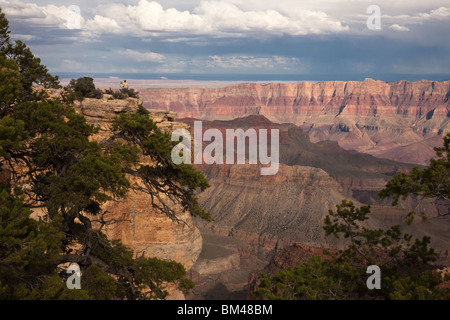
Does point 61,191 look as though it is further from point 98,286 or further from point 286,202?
point 286,202

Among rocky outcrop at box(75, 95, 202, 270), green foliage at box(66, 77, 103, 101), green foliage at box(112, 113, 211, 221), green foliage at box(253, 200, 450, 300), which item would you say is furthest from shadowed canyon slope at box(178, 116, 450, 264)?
green foliage at box(112, 113, 211, 221)

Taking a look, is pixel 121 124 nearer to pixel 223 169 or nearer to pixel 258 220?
pixel 258 220

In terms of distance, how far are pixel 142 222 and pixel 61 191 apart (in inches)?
694

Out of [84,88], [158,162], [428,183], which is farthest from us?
[84,88]

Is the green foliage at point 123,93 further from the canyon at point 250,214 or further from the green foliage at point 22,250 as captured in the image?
the green foliage at point 22,250

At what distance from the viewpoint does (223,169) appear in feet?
335

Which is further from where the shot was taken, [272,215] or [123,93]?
[272,215]

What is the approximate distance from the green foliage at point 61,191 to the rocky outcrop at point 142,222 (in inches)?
316

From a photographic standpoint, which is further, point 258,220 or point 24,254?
point 258,220

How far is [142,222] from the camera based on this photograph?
2808cm

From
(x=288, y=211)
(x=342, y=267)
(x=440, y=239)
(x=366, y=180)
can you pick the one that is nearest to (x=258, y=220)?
(x=288, y=211)

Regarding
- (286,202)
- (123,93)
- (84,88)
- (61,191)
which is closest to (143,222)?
(123,93)

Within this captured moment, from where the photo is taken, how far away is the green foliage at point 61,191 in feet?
30.8
